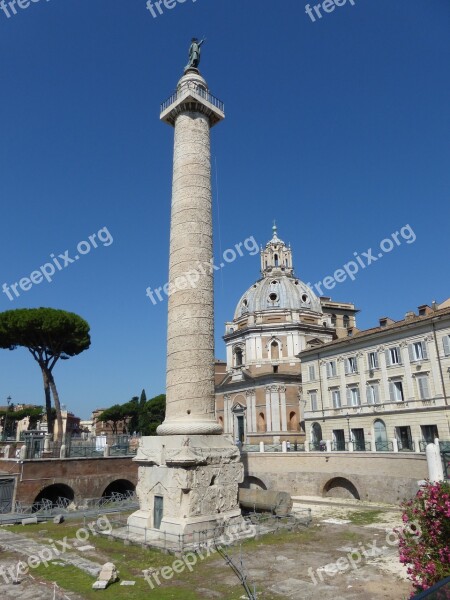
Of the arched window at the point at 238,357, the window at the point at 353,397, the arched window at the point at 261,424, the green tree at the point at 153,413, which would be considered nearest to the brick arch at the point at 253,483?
the window at the point at 353,397

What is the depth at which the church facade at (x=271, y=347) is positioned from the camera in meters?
45.3

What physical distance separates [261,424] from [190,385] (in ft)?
104

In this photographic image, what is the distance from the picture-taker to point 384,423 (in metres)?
32.0

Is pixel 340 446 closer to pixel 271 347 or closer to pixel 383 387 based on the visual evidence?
pixel 383 387

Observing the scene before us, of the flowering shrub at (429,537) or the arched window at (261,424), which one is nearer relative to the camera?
the flowering shrub at (429,537)

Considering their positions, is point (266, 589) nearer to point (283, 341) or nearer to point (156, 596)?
point (156, 596)

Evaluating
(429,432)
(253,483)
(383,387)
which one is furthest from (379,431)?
(253,483)

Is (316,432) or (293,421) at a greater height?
(293,421)

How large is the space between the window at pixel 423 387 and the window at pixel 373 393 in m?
3.37

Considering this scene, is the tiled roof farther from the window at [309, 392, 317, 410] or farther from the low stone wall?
the low stone wall

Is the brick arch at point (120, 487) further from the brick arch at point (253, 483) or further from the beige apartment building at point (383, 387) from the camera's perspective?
the beige apartment building at point (383, 387)

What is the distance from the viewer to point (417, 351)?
30.4 m

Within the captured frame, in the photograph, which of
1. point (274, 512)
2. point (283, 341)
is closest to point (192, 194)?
point (274, 512)

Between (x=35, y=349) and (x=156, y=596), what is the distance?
2939cm
